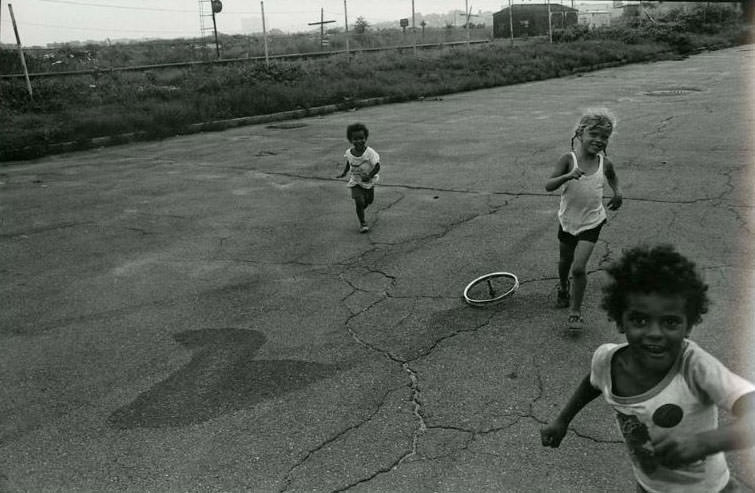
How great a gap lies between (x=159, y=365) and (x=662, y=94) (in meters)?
17.4

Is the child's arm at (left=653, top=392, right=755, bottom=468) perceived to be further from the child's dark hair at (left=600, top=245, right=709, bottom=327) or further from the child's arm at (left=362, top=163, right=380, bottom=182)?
the child's arm at (left=362, top=163, right=380, bottom=182)

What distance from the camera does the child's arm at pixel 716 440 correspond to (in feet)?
5.86

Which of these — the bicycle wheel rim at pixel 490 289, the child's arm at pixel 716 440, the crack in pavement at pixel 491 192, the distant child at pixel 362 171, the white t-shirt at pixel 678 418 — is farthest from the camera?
the crack in pavement at pixel 491 192

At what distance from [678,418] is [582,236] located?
2.90 meters

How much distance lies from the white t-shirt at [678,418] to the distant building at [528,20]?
64.0 metres

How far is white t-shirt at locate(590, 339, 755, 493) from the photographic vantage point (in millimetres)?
2115

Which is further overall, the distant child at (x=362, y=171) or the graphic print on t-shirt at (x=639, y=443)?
the distant child at (x=362, y=171)

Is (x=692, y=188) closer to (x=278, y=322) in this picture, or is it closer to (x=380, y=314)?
(x=380, y=314)

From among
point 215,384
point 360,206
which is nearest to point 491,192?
point 360,206

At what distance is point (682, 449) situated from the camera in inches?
72.3

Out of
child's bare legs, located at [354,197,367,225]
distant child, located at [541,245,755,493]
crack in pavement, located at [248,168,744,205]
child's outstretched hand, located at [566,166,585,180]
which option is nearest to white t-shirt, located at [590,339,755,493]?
distant child, located at [541,245,755,493]

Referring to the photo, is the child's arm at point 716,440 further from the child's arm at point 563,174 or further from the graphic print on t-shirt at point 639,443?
the child's arm at point 563,174

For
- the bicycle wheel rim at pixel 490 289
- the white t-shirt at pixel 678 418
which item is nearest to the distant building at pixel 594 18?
the bicycle wheel rim at pixel 490 289

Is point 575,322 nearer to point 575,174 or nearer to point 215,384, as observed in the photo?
point 575,174
